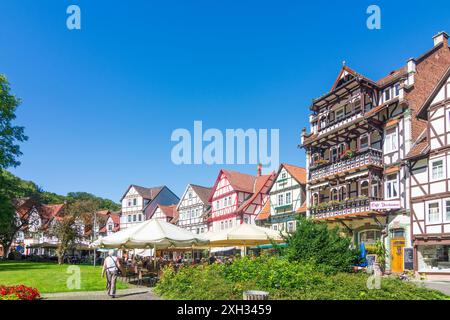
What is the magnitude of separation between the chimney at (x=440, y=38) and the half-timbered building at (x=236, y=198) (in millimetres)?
22629

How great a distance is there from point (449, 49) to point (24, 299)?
32.5 meters

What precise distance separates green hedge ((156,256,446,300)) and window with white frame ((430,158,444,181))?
566 inches

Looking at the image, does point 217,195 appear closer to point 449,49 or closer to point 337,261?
point 449,49

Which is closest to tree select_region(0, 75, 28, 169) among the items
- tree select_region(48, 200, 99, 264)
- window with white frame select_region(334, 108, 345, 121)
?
tree select_region(48, 200, 99, 264)

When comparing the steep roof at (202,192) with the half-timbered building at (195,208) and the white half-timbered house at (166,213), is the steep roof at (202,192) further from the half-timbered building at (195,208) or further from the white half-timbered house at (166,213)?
the white half-timbered house at (166,213)

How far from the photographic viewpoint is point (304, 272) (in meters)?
14.0

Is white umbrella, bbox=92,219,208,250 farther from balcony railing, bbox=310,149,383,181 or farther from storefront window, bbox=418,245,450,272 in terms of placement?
balcony railing, bbox=310,149,383,181

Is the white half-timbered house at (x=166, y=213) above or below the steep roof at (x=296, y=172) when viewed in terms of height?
below

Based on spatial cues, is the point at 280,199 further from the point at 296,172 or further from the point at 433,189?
the point at 433,189

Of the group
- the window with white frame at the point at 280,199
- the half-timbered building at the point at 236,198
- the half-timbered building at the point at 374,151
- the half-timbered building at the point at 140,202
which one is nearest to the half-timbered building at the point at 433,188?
the half-timbered building at the point at 374,151

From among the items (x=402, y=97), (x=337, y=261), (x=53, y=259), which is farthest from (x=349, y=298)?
(x=53, y=259)

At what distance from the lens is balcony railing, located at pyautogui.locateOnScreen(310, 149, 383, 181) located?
98.6 ft

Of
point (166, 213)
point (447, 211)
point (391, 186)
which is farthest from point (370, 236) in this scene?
point (166, 213)

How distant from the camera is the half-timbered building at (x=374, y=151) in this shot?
28.6m
